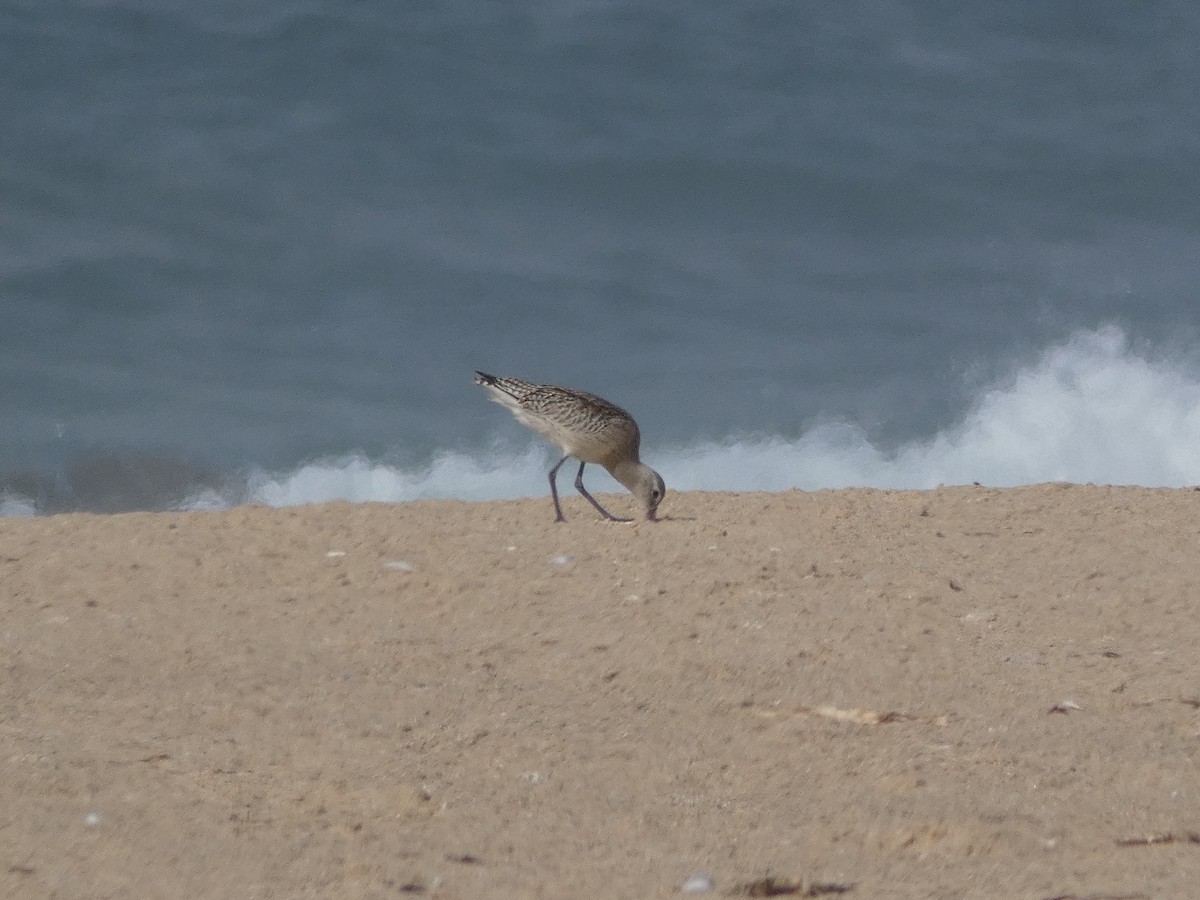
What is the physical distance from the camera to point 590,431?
955cm

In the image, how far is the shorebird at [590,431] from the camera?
9523mm

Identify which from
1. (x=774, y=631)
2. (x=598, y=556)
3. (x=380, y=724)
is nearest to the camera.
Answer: (x=380, y=724)

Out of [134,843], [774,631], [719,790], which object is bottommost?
[134,843]

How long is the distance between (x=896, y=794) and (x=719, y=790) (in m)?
0.54

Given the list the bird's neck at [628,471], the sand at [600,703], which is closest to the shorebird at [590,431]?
the bird's neck at [628,471]

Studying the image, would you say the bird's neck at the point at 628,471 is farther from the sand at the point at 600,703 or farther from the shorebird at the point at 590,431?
the sand at the point at 600,703

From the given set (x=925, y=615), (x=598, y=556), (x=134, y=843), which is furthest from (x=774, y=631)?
(x=134, y=843)

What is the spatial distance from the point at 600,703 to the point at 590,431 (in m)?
3.54

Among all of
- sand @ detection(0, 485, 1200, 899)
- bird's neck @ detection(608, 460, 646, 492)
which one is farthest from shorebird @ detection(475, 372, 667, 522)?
sand @ detection(0, 485, 1200, 899)

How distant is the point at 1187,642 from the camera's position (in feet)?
22.9

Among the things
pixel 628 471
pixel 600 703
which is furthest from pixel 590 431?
pixel 600 703

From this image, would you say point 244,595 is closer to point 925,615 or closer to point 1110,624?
point 925,615

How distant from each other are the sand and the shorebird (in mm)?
468

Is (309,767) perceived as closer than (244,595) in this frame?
Yes
